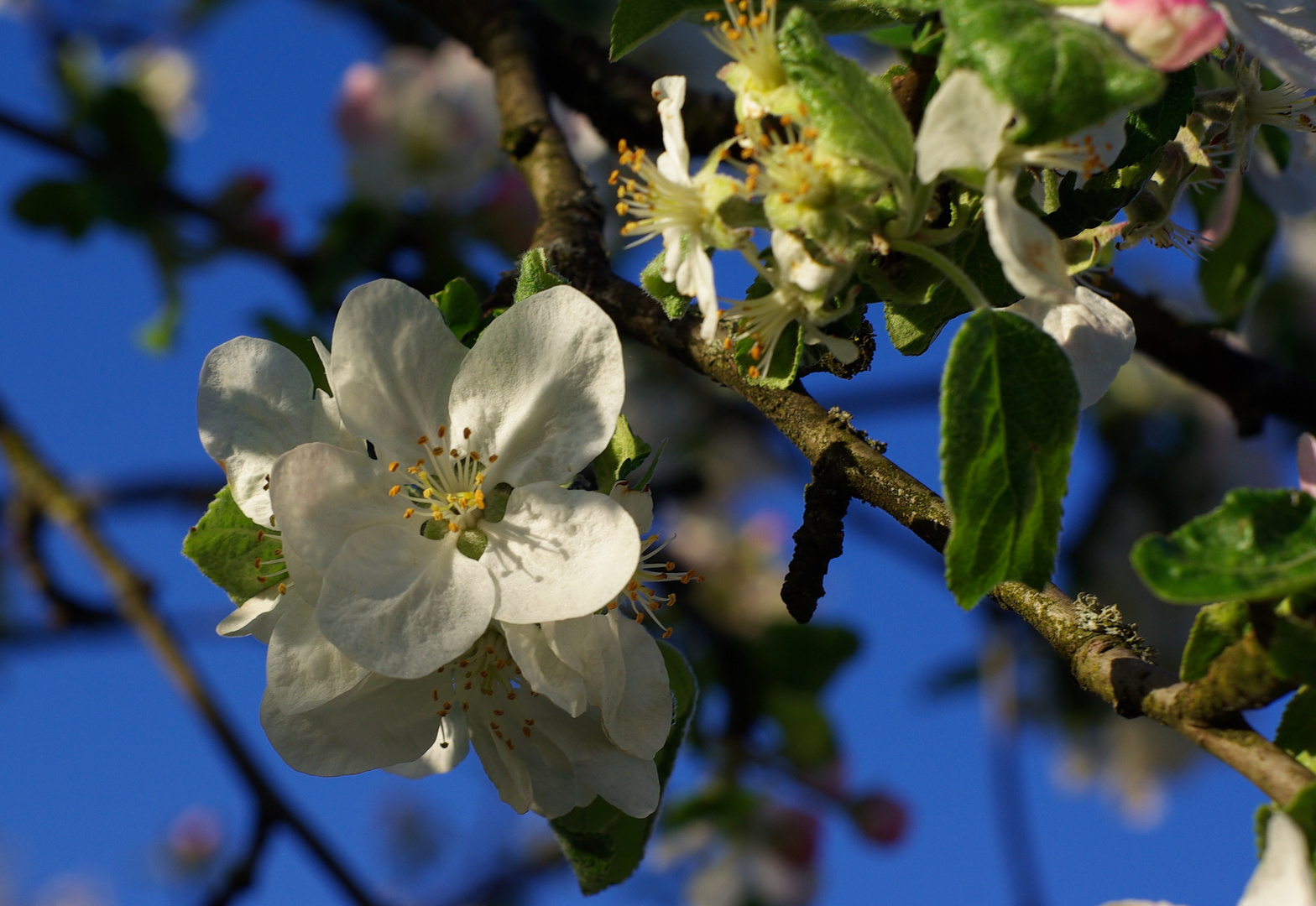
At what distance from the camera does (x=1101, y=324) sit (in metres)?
0.89

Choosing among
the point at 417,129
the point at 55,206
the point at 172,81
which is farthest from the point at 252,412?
the point at 172,81

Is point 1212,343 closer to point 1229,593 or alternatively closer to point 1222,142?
point 1222,142

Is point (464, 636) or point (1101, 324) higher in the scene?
point (1101, 324)

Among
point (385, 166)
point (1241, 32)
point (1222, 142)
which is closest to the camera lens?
point (1241, 32)

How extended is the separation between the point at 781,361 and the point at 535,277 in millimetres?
211

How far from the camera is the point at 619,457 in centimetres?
86

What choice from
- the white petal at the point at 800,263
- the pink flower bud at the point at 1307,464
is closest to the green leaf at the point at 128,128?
the white petal at the point at 800,263

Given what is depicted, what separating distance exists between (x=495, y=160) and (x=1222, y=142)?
179 centimetres

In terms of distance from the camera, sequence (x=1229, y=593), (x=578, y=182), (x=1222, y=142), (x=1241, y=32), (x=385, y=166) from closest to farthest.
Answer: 1. (x=1229, y=593)
2. (x=1241, y=32)
3. (x=1222, y=142)
4. (x=578, y=182)
5. (x=385, y=166)

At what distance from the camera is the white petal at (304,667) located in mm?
802

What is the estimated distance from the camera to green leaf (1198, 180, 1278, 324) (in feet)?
5.21

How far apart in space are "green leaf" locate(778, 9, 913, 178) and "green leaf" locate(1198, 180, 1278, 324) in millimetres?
1048

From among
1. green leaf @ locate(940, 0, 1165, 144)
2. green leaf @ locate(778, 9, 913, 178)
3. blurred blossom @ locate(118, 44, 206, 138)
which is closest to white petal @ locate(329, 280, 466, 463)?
green leaf @ locate(778, 9, 913, 178)

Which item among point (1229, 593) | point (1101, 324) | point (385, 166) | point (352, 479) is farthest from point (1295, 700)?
point (385, 166)
